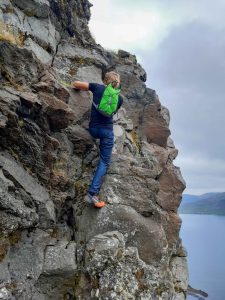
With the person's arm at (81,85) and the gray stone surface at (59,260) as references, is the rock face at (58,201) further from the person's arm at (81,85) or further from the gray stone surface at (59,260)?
the person's arm at (81,85)

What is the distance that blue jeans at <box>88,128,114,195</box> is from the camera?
15970 millimetres

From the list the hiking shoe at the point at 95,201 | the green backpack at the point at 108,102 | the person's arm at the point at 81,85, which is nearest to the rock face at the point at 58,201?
the hiking shoe at the point at 95,201

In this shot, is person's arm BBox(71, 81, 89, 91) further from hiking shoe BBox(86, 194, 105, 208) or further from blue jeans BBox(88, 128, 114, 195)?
hiking shoe BBox(86, 194, 105, 208)

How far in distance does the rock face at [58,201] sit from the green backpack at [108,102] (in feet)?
5.43

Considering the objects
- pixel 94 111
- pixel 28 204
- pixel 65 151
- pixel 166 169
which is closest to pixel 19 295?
pixel 28 204

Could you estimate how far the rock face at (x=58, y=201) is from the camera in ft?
42.7

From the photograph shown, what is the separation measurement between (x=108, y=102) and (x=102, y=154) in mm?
2769

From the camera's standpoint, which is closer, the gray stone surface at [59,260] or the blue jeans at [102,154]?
the gray stone surface at [59,260]

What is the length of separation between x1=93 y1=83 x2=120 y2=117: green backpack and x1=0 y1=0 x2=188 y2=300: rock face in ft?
5.43

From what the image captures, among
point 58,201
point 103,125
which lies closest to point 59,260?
point 58,201

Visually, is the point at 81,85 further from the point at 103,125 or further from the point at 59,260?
the point at 59,260

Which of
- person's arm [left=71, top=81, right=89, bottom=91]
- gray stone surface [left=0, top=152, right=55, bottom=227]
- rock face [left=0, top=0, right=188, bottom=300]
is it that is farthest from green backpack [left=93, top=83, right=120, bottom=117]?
gray stone surface [left=0, top=152, right=55, bottom=227]

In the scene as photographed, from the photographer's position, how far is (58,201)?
15109 millimetres

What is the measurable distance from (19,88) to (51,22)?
9849 millimetres
